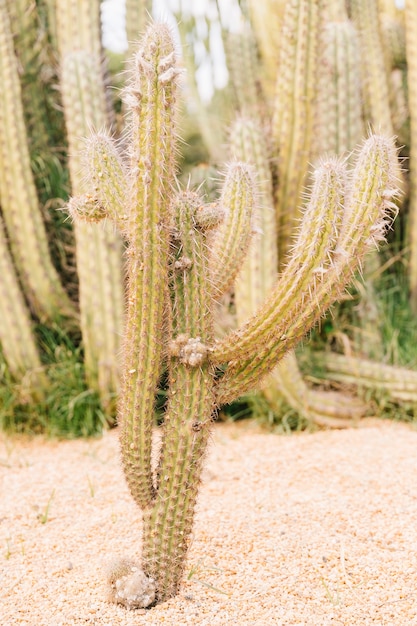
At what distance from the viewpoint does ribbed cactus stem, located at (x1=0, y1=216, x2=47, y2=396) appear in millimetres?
3514

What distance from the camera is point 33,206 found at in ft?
11.9

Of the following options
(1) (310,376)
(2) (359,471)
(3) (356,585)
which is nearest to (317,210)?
(3) (356,585)

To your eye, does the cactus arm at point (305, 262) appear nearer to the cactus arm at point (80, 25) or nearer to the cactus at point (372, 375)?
the cactus at point (372, 375)

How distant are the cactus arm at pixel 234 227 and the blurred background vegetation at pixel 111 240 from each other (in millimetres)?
1229

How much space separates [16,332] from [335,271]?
2.18 metres

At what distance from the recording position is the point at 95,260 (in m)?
3.43

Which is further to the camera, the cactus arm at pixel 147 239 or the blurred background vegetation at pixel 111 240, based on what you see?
the blurred background vegetation at pixel 111 240

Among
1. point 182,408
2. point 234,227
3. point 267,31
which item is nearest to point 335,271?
point 234,227

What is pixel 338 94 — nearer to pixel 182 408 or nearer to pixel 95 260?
pixel 95 260

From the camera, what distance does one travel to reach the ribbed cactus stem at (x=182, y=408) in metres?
1.83

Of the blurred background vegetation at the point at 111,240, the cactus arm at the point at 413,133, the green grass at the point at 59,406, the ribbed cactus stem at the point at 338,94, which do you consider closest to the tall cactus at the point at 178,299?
the blurred background vegetation at the point at 111,240

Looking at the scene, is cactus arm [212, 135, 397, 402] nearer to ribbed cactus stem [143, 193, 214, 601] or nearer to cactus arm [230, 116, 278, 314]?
ribbed cactus stem [143, 193, 214, 601]

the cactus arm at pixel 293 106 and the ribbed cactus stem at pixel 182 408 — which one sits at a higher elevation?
the cactus arm at pixel 293 106

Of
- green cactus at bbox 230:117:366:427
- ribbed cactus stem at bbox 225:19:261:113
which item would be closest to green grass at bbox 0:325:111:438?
green cactus at bbox 230:117:366:427
